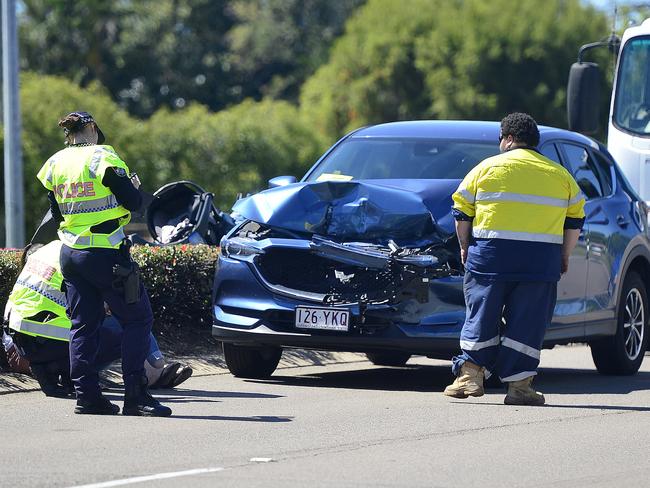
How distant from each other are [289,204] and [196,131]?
99.1ft

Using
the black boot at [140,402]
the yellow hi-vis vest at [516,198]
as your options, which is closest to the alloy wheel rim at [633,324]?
the yellow hi-vis vest at [516,198]

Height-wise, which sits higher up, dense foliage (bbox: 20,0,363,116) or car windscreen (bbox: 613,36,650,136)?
car windscreen (bbox: 613,36,650,136)

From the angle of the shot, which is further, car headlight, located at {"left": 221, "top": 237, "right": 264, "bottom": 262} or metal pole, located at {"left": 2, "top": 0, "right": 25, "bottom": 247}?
metal pole, located at {"left": 2, "top": 0, "right": 25, "bottom": 247}

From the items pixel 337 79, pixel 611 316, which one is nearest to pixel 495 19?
pixel 337 79

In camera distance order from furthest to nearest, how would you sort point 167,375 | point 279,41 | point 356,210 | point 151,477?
point 279,41, point 356,210, point 167,375, point 151,477

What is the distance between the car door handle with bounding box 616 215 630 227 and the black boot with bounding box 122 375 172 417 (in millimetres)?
4393

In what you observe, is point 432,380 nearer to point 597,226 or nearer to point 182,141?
point 597,226

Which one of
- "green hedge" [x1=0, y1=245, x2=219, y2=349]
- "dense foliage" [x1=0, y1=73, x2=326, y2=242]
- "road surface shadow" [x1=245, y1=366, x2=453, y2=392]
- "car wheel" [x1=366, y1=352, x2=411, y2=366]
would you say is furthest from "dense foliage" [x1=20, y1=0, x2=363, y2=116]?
"road surface shadow" [x1=245, y1=366, x2=453, y2=392]

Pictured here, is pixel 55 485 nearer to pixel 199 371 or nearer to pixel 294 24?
pixel 199 371

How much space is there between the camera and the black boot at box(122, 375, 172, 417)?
8523mm

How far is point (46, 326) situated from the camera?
30.5 feet

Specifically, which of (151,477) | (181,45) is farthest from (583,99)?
(181,45)

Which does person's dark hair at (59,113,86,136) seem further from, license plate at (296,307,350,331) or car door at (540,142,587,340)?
car door at (540,142,587,340)

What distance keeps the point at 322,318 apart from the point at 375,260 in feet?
1.71
